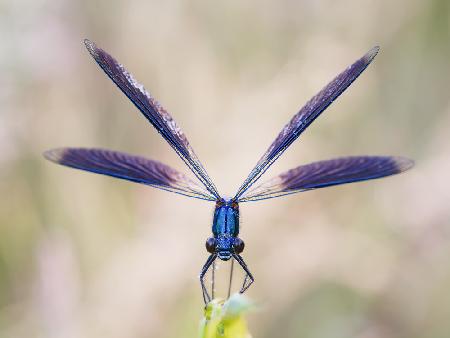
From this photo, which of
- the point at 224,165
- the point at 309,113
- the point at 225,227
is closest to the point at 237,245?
the point at 225,227

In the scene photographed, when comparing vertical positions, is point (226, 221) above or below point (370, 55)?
below

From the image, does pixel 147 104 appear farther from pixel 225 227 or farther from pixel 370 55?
pixel 370 55

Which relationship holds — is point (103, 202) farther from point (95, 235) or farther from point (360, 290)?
point (360, 290)

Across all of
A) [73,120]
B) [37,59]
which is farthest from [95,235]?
[37,59]

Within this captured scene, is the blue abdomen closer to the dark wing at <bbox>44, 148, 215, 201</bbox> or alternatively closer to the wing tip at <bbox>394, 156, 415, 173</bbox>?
the dark wing at <bbox>44, 148, 215, 201</bbox>

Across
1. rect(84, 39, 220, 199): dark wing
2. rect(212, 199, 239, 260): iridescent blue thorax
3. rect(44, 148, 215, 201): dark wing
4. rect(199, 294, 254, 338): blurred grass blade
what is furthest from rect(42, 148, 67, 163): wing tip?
rect(199, 294, 254, 338): blurred grass blade
